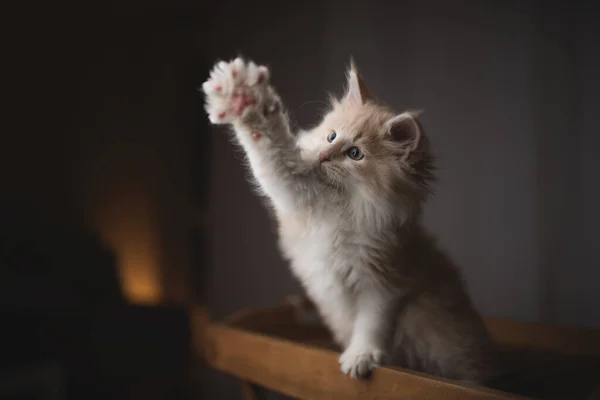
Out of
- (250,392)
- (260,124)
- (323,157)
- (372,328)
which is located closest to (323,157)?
(323,157)

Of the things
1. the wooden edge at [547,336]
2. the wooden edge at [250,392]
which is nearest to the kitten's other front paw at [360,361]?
the wooden edge at [250,392]

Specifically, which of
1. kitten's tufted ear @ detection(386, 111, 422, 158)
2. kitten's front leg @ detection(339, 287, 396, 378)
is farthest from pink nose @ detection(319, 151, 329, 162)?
kitten's front leg @ detection(339, 287, 396, 378)

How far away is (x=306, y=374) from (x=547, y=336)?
0.56m

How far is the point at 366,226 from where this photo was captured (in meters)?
0.77

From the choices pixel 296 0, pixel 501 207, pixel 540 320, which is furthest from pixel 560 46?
pixel 296 0

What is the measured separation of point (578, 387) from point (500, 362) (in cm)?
12

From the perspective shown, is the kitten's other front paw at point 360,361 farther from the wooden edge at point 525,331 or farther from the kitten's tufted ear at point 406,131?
the wooden edge at point 525,331

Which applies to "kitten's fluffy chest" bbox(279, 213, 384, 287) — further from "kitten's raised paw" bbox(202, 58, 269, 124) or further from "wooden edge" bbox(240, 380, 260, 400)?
"wooden edge" bbox(240, 380, 260, 400)

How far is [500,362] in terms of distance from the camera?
85 centimetres

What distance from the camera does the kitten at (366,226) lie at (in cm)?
72

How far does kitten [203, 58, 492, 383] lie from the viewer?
2.37 ft

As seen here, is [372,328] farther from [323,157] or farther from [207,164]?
[207,164]

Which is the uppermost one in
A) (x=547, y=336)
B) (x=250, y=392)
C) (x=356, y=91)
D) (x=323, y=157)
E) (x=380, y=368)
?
(x=356, y=91)

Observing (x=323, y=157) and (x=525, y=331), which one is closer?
(x=323, y=157)
